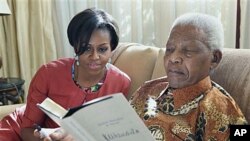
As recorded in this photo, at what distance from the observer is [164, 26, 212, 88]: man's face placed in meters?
1.10

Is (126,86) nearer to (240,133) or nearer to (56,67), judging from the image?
(56,67)

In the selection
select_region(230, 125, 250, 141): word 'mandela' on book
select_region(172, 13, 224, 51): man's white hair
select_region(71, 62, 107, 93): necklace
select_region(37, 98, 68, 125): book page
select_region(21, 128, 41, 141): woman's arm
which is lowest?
select_region(21, 128, 41, 141): woman's arm

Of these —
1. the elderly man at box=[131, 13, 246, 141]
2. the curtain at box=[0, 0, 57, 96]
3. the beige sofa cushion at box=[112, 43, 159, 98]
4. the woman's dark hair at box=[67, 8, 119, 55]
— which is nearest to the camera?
the elderly man at box=[131, 13, 246, 141]

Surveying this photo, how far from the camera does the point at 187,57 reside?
3.64ft

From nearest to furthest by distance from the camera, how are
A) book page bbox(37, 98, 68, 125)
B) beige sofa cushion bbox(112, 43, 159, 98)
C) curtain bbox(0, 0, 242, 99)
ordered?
1. book page bbox(37, 98, 68, 125)
2. beige sofa cushion bbox(112, 43, 159, 98)
3. curtain bbox(0, 0, 242, 99)

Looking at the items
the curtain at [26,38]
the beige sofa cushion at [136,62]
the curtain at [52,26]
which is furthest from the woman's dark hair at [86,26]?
the curtain at [26,38]

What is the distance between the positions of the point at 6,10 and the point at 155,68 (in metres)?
1.20

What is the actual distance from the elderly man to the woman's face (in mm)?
311

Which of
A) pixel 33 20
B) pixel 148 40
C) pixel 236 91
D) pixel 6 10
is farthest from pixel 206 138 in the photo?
pixel 33 20

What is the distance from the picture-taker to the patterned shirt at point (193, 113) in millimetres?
1014

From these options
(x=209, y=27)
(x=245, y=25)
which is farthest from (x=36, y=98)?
(x=245, y=25)

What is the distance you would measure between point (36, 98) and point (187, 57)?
68 cm

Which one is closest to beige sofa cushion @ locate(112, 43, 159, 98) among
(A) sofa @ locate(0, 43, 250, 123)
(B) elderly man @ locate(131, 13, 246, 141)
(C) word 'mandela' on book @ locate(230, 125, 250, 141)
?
(A) sofa @ locate(0, 43, 250, 123)

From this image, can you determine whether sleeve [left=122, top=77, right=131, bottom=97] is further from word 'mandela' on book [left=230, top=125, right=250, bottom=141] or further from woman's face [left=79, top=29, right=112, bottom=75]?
word 'mandela' on book [left=230, top=125, right=250, bottom=141]
